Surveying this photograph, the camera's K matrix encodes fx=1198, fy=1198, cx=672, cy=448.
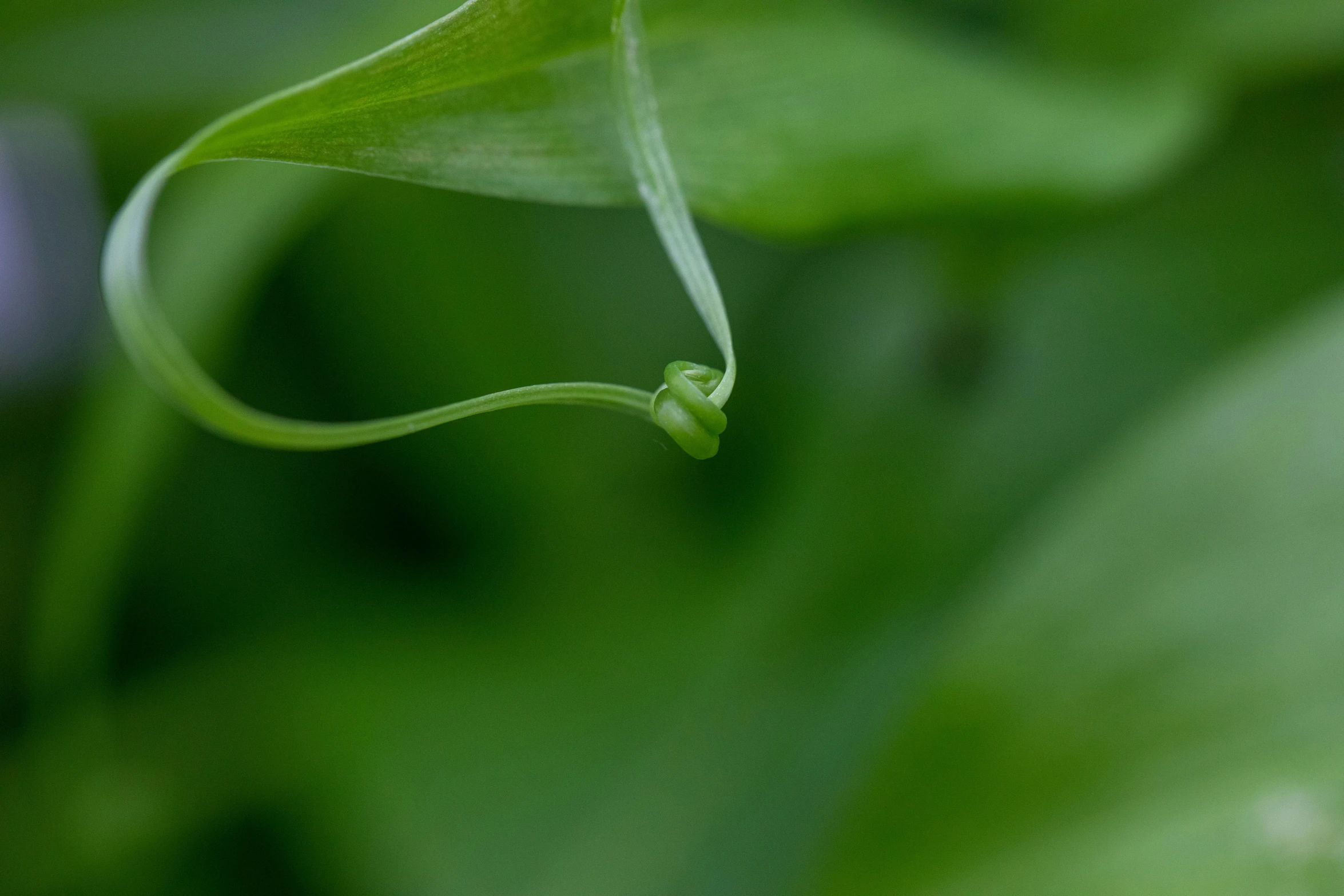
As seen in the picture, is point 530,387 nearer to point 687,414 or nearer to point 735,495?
point 687,414

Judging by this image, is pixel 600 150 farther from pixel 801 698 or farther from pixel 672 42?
pixel 801 698

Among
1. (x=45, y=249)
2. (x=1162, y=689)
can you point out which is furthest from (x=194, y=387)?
(x=45, y=249)

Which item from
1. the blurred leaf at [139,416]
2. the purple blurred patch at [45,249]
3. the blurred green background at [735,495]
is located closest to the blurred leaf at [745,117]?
the blurred green background at [735,495]

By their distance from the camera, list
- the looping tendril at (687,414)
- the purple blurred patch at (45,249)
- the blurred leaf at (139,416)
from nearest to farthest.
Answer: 1. the looping tendril at (687,414)
2. the blurred leaf at (139,416)
3. the purple blurred patch at (45,249)

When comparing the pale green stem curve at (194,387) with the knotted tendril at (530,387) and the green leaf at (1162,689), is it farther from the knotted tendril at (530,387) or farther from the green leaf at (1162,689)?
the green leaf at (1162,689)

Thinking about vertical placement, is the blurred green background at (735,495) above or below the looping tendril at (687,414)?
above

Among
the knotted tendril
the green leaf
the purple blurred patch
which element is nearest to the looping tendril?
the knotted tendril
